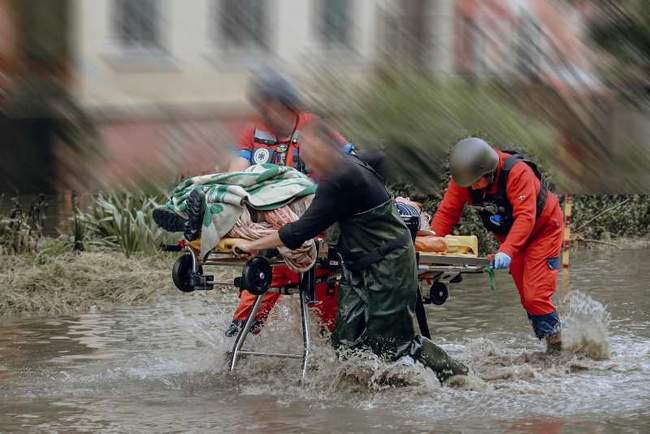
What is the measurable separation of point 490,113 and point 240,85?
0.19 meters

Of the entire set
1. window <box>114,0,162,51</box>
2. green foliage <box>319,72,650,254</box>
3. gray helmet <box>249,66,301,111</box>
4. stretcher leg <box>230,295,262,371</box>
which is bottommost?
stretcher leg <box>230,295,262,371</box>

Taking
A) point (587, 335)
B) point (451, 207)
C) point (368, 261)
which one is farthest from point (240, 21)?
point (587, 335)

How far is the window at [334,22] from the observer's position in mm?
748

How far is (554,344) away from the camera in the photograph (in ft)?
21.4

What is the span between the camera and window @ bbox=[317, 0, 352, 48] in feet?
2.45

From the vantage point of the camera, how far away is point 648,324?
802cm

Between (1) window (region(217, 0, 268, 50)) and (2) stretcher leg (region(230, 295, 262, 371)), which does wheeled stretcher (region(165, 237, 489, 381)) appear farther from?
(1) window (region(217, 0, 268, 50))

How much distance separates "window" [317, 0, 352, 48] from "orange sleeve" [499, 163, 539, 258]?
5.32m

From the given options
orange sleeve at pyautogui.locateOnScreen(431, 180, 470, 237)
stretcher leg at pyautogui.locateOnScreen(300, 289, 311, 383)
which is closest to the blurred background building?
stretcher leg at pyautogui.locateOnScreen(300, 289, 311, 383)

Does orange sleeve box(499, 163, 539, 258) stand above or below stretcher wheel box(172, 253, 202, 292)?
above

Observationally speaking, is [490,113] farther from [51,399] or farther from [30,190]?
[51,399]

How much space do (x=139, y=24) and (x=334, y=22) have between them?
0.44 ft

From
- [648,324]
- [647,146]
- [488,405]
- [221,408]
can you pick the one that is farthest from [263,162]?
[647,146]

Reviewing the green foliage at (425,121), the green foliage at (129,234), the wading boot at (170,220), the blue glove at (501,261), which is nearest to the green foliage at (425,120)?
the green foliage at (425,121)
